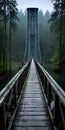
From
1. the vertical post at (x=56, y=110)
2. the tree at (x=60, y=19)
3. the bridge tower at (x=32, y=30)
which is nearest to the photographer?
the vertical post at (x=56, y=110)

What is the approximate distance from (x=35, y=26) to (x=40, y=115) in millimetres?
50722

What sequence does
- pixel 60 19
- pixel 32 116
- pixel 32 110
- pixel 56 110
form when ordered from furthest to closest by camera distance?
pixel 60 19, pixel 32 110, pixel 32 116, pixel 56 110

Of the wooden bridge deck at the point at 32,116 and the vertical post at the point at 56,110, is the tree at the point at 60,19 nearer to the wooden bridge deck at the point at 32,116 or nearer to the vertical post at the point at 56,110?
Result: the wooden bridge deck at the point at 32,116

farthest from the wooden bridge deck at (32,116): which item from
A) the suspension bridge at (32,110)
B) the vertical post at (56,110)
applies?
the vertical post at (56,110)

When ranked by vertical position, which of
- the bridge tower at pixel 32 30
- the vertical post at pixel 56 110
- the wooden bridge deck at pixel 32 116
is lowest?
the wooden bridge deck at pixel 32 116

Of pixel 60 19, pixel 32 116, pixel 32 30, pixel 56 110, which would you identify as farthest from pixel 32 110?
pixel 32 30

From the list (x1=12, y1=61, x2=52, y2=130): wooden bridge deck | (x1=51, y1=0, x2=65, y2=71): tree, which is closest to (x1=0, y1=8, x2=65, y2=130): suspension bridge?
(x1=12, y1=61, x2=52, y2=130): wooden bridge deck

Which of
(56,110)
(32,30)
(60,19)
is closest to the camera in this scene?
(56,110)

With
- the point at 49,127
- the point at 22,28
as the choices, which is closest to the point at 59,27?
the point at 49,127

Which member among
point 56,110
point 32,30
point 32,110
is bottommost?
point 32,110

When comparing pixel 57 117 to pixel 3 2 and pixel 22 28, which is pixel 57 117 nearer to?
pixel 3 2

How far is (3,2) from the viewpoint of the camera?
A: 29.7m

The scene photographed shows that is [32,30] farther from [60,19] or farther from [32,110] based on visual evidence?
[32,110]

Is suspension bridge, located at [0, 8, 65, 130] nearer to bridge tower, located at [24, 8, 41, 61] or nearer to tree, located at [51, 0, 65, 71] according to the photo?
tree, located at [51, 0, 65, 71]
